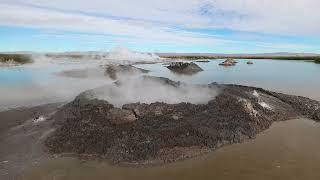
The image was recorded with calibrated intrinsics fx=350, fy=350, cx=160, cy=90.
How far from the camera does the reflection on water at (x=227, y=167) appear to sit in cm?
1505

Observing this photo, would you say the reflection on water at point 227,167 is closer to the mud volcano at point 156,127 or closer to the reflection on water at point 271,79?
the mud volcano at point 156,127

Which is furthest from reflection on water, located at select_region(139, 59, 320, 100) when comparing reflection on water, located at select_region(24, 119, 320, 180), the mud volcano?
reflection on water, located at select_region(24, 119, 320, 180)

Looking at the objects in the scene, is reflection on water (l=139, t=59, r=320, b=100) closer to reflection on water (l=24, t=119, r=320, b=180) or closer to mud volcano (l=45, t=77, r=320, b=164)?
mud volcano (l=45, t=77, r=320, b=164)

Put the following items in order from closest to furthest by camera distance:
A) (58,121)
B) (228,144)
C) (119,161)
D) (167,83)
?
(119,161) → (228,144) → (58,121) → (167,83)

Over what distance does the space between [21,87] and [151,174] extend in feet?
95.9

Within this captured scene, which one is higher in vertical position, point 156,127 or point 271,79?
point 156,127

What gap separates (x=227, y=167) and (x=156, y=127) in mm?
4773

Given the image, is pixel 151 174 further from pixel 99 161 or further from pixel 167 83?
pixel 167 83

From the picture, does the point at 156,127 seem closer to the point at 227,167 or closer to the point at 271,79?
the point at 227,167

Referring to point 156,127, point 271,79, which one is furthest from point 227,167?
point 271,79

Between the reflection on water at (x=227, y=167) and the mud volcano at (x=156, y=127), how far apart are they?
729 mm

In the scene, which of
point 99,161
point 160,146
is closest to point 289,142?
point 160,146

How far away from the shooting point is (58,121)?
2122 cm

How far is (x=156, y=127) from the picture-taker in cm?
1917
